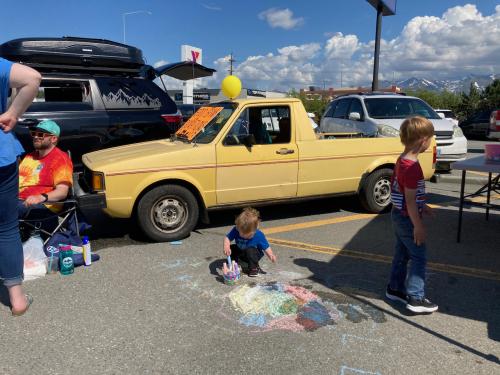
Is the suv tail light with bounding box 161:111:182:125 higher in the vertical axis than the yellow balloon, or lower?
lower

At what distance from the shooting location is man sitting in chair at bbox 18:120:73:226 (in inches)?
174

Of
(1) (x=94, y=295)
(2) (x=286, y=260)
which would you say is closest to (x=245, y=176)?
(2) (x=286, y=260)

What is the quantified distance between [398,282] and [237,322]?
1437 millimetres

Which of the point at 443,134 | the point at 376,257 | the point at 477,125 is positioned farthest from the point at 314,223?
the point at 477,125

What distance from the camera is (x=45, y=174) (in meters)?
4.55

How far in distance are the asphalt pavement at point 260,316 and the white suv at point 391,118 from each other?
405cm

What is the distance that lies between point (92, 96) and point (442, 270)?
5062 millimetres

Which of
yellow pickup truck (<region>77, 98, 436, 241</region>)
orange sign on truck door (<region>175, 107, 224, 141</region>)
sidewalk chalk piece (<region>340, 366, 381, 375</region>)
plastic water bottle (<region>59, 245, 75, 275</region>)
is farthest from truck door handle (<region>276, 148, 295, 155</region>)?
sidewalk chalk piece (<region>340, 366, 381, 375</region>)

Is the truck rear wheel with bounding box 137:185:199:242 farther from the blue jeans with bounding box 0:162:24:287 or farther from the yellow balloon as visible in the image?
the yellow balloon

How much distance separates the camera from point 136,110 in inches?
253

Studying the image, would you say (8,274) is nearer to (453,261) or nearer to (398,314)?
(398,314)

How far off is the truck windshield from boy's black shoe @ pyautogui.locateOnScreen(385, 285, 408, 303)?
8.99ft

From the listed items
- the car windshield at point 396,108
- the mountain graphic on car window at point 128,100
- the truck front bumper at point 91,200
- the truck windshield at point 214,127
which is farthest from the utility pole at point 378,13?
the truck front bumper at point 91,200

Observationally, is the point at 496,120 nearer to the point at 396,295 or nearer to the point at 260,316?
the point at 396,295
